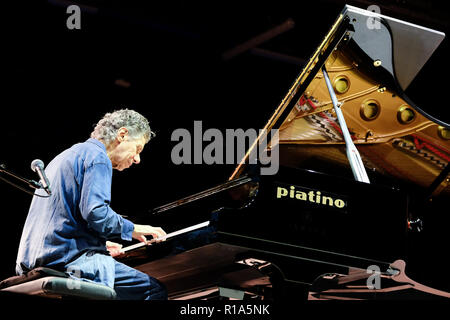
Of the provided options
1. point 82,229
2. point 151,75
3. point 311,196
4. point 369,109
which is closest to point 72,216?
point 82,229

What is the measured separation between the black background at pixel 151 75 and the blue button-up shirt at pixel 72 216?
2.06 meters

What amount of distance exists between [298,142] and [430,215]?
118cm

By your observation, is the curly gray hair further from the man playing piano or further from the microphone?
the microphone

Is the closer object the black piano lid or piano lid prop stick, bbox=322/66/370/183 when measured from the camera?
piano lid prop stick, bbox=322/66/370/183

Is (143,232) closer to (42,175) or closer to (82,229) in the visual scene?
(82,229)

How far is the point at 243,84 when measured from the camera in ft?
17.7

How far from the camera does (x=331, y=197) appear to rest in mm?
2871

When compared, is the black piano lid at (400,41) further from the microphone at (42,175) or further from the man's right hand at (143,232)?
the microphone at (42,175)

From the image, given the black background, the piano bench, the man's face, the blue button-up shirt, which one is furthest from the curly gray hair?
the black background

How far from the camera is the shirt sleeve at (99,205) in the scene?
2.68m

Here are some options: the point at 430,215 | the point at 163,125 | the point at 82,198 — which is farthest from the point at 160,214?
the point at 430,215

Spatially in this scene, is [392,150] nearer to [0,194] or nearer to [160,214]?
[160,214]

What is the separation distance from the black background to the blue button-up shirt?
6.75ft

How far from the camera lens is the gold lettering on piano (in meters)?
2.82
